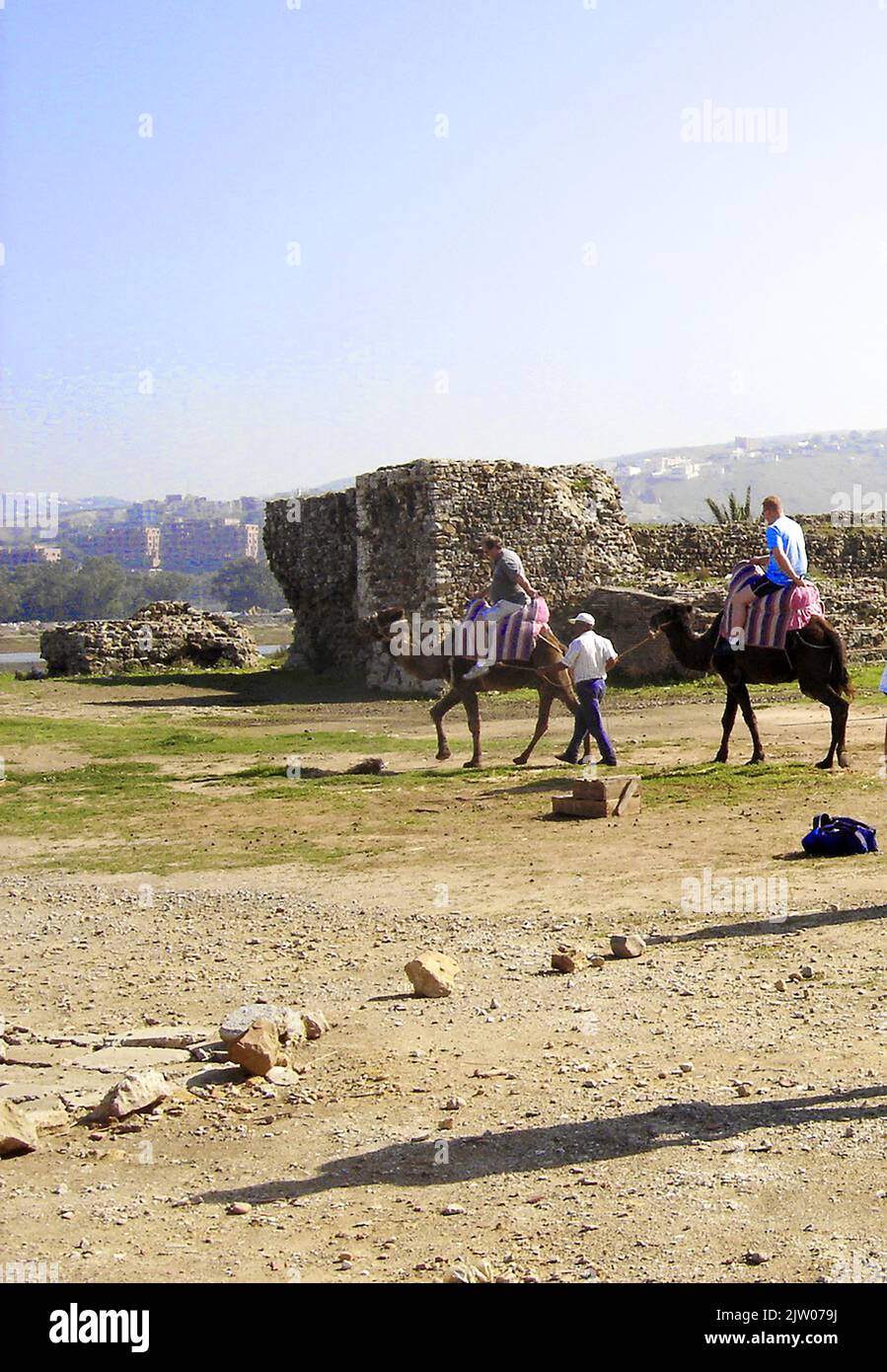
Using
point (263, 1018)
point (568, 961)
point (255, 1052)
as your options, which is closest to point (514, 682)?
point (568, 961)

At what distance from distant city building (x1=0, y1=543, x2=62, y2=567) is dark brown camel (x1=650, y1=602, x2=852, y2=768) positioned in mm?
142753

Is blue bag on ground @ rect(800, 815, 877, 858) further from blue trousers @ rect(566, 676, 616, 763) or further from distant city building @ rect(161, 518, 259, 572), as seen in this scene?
distant city building @ rect(161, 518, 259, 572)

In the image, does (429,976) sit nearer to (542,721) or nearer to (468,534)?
(542,721)

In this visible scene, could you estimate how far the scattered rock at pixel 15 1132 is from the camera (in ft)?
19.4

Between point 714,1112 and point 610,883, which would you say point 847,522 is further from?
point 714,1112

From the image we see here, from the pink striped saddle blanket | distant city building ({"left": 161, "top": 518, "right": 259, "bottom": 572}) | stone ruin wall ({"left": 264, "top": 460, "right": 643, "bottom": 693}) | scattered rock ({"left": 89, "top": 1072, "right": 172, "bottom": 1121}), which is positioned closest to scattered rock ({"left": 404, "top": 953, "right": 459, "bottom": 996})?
scattered rock ({"left": 89, "top": 1072, "right": 172, "bottom": 1121})

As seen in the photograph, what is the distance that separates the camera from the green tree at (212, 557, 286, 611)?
11438cm

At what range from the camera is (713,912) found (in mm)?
9125

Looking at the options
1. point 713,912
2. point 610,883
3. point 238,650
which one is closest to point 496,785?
point 610,883

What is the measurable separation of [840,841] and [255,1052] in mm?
4954

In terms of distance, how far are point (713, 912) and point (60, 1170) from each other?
14.6 feet

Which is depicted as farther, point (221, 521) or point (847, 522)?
point (221, 521)

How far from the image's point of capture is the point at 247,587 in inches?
4569
